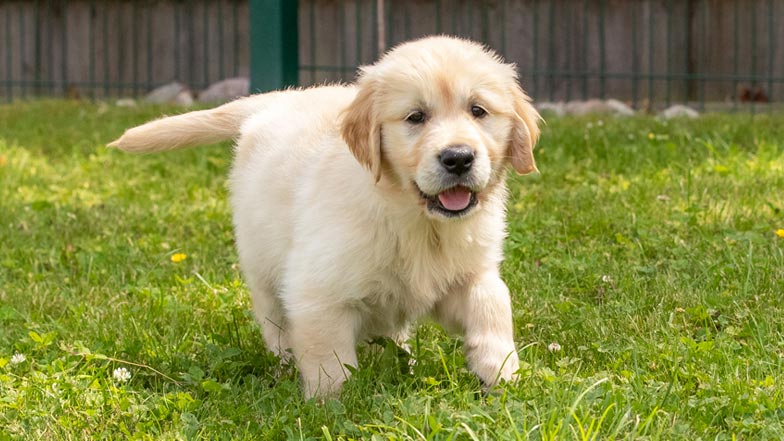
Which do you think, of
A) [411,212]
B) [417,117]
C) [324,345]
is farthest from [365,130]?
[324,345]

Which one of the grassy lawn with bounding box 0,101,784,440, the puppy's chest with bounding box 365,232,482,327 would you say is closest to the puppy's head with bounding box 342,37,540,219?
the puppy's chest with bounding box 365,232,482,327

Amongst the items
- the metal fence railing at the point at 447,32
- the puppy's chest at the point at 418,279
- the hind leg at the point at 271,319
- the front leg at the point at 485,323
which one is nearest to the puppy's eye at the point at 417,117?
the puppy's chest at the point at 418,279

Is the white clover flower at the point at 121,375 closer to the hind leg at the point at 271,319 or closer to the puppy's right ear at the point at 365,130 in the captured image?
the hind leg at the point at 271,319

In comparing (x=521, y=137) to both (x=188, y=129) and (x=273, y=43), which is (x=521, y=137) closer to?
(x=188, y=129)

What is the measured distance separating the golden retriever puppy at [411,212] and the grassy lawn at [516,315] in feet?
→ 0.46

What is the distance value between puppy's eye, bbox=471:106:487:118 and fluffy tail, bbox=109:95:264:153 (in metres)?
1.25

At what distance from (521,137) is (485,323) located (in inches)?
22.0

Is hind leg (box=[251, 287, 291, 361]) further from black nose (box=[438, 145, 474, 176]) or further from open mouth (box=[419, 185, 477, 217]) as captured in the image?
black nose (box=[438, 145, 474, 176])

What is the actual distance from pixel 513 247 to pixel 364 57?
6.54 metres

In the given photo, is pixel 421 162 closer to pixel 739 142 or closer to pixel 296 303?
pixel 296 303

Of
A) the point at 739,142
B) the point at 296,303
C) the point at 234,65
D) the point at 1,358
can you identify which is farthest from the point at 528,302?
the point at 234,65

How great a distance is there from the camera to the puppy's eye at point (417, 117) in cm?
317

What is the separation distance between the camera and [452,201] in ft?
10.4

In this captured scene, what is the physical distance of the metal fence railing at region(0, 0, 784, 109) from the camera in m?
9.73
